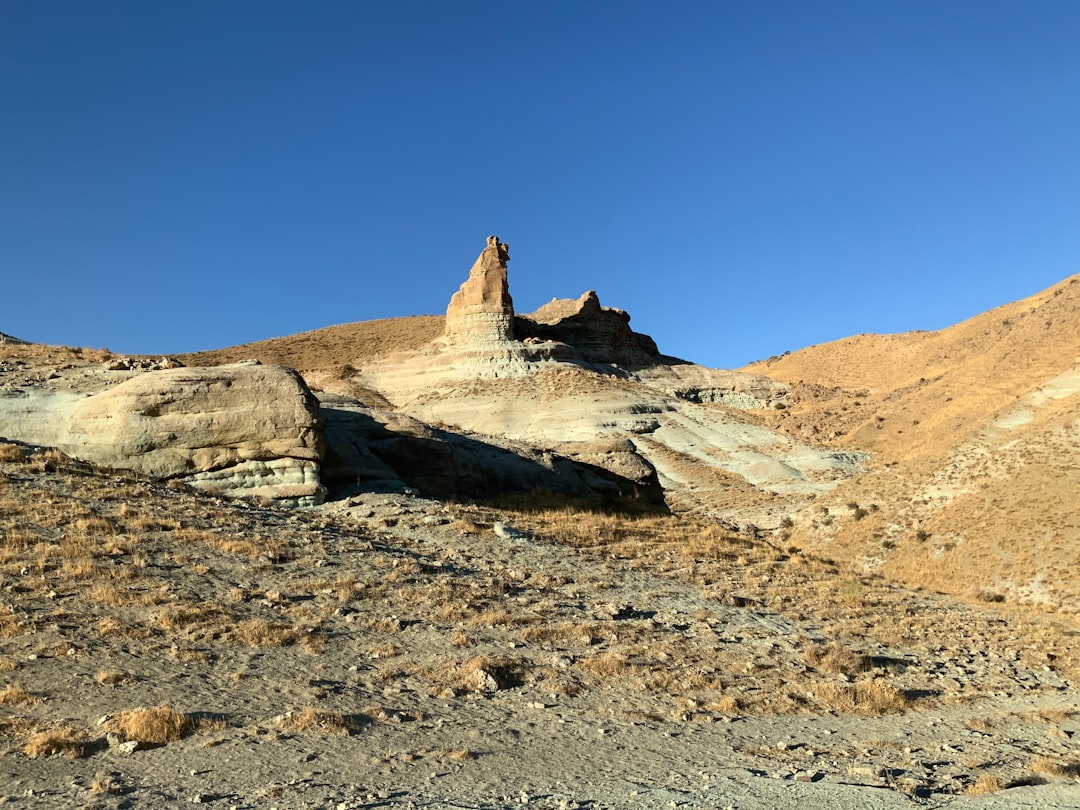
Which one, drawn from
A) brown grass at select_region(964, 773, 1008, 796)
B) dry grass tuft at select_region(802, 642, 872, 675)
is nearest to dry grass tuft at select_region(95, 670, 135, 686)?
brown grass at select_region(964, 773, 1008, 796)

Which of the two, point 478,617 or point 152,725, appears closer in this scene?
point 152,725

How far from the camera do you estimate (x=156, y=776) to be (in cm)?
640

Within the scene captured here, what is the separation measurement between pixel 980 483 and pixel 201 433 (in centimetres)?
2232

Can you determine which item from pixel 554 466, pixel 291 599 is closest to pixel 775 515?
pixel 554 466

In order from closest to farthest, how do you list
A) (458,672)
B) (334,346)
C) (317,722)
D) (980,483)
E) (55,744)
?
(55,744) < (317,722) < (458,672) < (980,483) < (334,346)

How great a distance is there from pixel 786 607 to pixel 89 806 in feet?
38.8

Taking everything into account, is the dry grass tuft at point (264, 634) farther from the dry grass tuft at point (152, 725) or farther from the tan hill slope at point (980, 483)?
the tan hill slope at point (980, 483)

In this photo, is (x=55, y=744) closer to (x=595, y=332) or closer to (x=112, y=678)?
(x=112, y=678)

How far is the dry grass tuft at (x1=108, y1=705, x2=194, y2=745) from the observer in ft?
23.2

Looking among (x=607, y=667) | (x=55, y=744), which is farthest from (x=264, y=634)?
(x=607, y=667)

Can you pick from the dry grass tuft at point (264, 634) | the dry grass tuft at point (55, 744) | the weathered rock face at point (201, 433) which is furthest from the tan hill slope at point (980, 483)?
the dry grass tuft at point (55, 744)

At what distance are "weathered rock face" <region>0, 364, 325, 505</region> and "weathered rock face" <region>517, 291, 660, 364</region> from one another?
47.1m

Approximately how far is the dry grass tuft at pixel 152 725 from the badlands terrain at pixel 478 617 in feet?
0.09

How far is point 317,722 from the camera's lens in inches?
306
